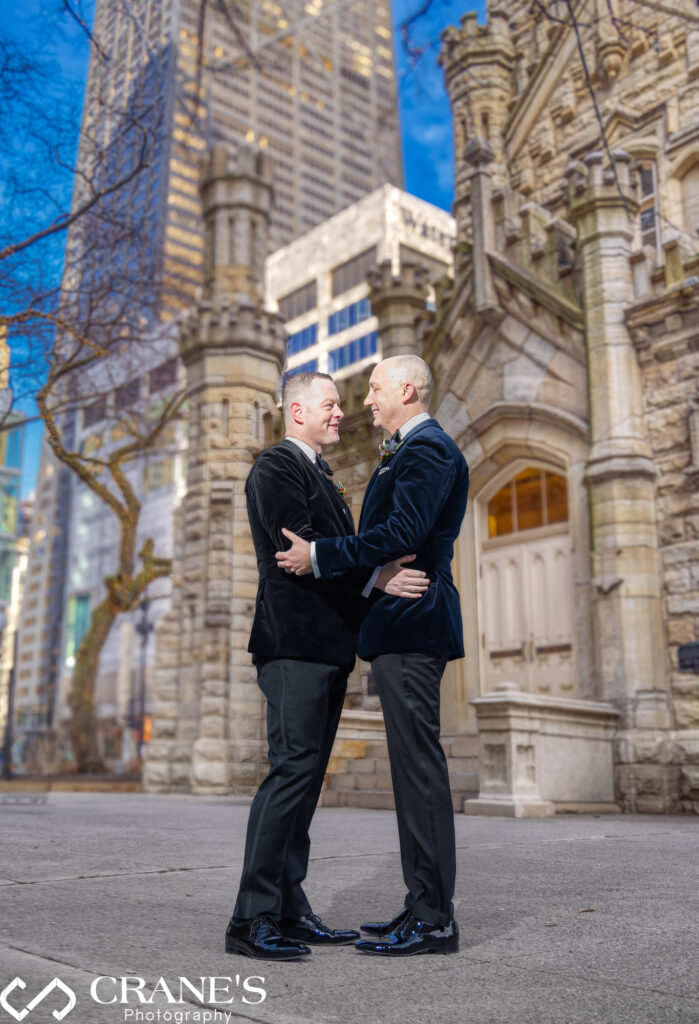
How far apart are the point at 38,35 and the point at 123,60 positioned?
126 centimetres

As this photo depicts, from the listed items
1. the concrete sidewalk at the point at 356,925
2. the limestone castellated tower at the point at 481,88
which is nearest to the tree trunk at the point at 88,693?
the limestone castellated tower at the point at 481,88

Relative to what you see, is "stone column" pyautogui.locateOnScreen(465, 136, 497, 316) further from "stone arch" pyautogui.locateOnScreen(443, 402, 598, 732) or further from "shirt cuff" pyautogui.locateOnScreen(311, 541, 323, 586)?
"shirt cuff" pyautogui.locateOnScreen(311, 541, 323, 586)

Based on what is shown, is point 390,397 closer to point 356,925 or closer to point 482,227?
point 356,925

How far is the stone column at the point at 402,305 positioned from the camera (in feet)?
52.5

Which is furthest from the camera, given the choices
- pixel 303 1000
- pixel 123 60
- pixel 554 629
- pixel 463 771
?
pixel 554 629

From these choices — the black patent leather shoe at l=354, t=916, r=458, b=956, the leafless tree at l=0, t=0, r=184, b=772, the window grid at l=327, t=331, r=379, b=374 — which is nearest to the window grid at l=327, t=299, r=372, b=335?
the window grid at l=327, t=331, r=379, b=374

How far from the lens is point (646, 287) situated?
1241 centimetres

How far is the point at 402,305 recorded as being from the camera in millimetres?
16141

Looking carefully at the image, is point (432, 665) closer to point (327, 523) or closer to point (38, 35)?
point (327, 523)

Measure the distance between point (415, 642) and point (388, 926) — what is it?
0.94 m

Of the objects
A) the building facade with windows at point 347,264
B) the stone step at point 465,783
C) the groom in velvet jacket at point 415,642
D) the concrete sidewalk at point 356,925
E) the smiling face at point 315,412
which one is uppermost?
the building facade with windows at point 347,264

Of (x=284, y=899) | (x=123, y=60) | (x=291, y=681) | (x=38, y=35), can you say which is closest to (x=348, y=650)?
(x=291, y=681)

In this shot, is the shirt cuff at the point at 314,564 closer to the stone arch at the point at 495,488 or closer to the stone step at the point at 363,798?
the stone step at the point at 363,798

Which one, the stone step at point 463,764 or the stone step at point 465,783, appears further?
the stone step at point 463,764
